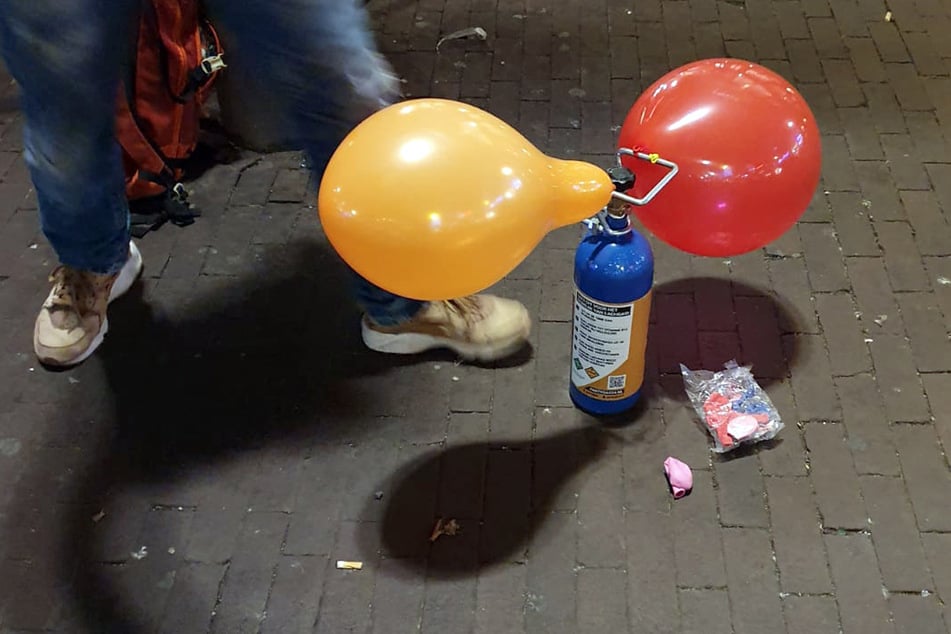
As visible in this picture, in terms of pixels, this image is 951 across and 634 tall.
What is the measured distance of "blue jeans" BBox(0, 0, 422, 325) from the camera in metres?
1.16

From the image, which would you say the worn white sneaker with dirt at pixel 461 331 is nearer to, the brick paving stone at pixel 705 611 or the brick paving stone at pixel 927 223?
the brick paving stone at pixel 705 611

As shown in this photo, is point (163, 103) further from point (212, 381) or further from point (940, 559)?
point (940, 559)

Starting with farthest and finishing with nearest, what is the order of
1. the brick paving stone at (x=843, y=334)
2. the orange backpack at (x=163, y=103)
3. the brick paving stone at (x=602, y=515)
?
1. the orange backpack at (x=163, y=103)
2. the brick paving stone at (x=843, y=334)
3. the brick paving stone at (x=602, y=515)

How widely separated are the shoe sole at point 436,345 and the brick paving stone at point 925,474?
641 mm

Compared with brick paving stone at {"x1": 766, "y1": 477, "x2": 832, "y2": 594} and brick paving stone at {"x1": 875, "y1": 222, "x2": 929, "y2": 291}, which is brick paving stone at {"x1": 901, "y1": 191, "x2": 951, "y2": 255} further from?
brick paving stone at {"x1": 766, "y1": 477, "x2": 832, "y2": 594}

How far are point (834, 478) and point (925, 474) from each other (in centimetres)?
14

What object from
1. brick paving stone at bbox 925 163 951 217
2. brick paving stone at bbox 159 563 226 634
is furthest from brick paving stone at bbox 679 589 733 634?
brick paving stone at bbox 925 163 951 217

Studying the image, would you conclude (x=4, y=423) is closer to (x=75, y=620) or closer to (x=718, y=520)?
(x=75, y=620)

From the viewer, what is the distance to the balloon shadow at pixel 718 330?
59.4 inches

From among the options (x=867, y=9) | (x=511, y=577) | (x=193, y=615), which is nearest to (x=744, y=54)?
(x=867, y=9)

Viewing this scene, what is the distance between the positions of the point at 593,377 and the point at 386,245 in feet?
1.69

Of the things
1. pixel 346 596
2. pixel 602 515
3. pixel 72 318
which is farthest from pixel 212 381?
pixel 602 515

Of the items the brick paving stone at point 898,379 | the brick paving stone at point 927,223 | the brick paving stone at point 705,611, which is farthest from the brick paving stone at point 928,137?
the brick paving stone at point 705,611

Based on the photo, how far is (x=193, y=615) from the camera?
1229mm
